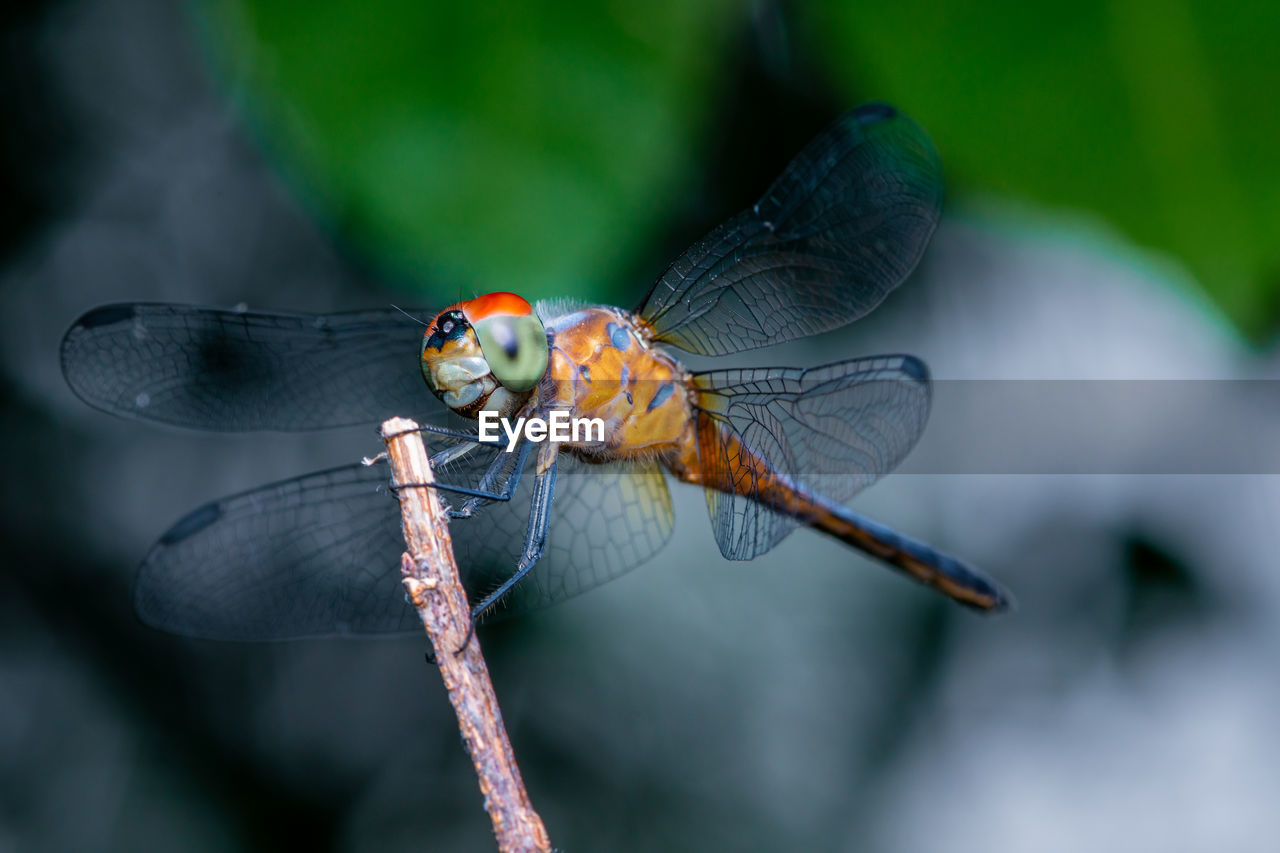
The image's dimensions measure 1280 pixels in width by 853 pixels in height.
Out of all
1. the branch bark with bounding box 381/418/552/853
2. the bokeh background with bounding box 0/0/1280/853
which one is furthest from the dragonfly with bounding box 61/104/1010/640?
the bokeh background with bounding box 0/0/1280/853

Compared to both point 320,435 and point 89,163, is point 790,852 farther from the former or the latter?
point 89,163

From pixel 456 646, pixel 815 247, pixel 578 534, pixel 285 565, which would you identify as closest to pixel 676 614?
pixel 578 534

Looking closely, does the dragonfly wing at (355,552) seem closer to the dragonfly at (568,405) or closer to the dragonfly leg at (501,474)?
the dragonfly at (568,405)

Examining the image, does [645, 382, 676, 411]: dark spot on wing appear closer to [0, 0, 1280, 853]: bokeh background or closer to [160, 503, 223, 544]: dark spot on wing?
[0, 0, 1280, 853]: bokeh background

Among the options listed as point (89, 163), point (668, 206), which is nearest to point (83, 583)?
point (89, 163)

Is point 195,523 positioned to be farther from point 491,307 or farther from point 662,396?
point 662,396

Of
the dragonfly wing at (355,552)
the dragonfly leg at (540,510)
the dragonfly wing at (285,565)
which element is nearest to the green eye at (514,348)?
the dragonfly leg at (540,510)
